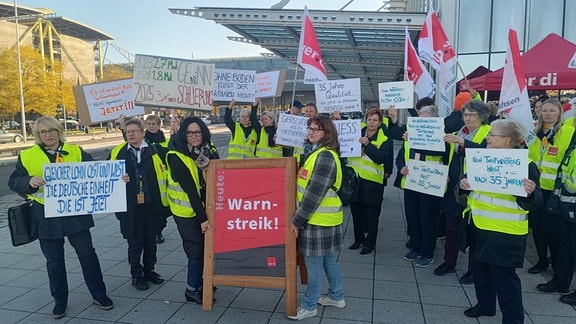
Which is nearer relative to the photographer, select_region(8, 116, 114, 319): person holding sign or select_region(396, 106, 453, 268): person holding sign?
select_region(8, 116, 114, 319): person holding sign

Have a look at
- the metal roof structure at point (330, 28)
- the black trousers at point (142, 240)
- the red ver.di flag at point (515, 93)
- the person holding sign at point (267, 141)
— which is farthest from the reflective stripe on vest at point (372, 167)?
the metal roof structure at point (330, 28)

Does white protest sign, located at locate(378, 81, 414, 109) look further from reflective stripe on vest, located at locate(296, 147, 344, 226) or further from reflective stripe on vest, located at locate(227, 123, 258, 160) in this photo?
reflective stripe on vest, located at locate(296, 147, 344, 226)

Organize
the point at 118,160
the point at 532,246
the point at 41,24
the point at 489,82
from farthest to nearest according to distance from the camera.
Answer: the point at 41,24
the point at 489,82
the point at 532,246
the point at 118,160

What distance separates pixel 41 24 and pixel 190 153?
7080 cm

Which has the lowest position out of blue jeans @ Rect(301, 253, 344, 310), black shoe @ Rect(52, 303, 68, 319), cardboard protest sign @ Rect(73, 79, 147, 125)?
black shoe @ Rect(52, 303, 68, 319)

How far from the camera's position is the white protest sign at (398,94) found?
5.98 m

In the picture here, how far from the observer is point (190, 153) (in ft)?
12.9

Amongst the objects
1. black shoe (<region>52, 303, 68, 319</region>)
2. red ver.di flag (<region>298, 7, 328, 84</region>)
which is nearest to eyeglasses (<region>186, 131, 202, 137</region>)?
black shoe (<region>52, 303, 68, 319</region>)

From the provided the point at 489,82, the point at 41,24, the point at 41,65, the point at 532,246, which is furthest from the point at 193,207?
the point at 41,24

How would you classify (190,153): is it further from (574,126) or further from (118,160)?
(574,126)

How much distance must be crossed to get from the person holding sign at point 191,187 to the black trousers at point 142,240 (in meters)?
0.66

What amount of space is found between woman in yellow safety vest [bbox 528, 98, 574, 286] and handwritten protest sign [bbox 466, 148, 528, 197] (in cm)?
155

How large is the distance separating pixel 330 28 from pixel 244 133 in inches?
339

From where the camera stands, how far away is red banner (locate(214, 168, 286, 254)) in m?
3.80
